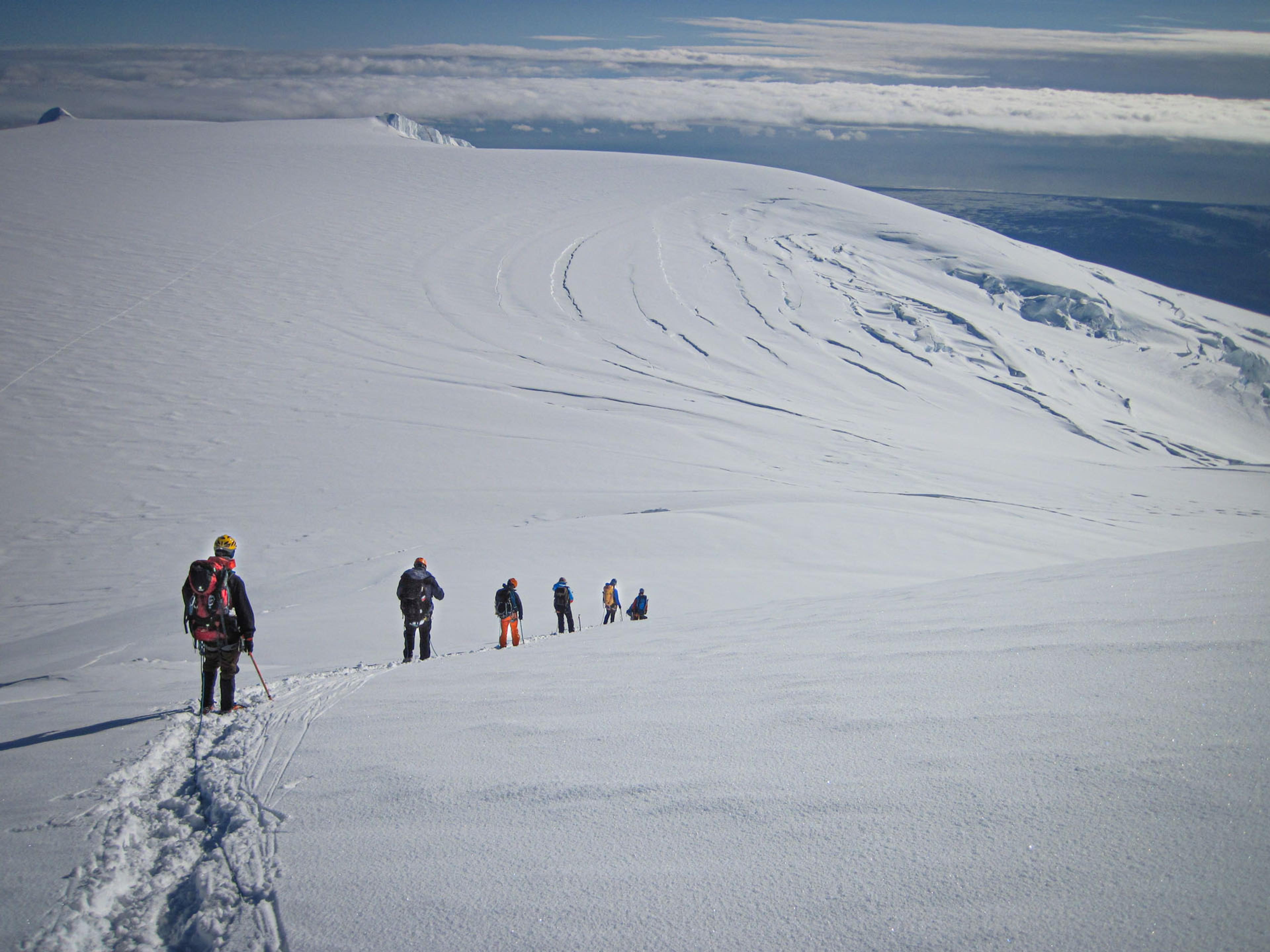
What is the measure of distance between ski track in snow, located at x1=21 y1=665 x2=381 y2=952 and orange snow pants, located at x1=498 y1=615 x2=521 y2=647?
11.8 ft

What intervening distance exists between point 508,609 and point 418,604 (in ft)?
3.66

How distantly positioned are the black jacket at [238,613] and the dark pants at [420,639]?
7.88 ft

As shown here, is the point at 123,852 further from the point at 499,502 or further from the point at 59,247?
the point at 59,247

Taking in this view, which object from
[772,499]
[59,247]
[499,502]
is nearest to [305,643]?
[499,502]

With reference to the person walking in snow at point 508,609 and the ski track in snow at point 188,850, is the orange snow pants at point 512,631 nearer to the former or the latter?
the person walking in snow at point 508,609

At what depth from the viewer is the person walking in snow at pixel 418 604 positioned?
7.92 m

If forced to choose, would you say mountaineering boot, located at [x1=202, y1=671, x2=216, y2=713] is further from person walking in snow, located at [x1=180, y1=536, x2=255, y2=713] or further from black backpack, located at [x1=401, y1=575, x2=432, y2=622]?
black backpack, located at [x1=401, y1=575, x2=432, y2=622]

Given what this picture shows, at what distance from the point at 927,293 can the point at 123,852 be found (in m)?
39.1

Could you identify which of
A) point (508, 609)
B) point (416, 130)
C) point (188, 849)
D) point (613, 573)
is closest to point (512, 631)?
point (508, 609)

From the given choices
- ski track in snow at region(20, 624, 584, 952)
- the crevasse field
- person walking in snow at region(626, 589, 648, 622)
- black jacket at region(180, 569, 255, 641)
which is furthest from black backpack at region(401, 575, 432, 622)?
person walking in snow at region(626, 589, 648, 622)

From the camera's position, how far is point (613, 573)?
12922 mm

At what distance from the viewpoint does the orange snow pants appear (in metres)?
8.52

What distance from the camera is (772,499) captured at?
55.5ft

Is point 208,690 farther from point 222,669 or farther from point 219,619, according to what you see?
point 219,619
